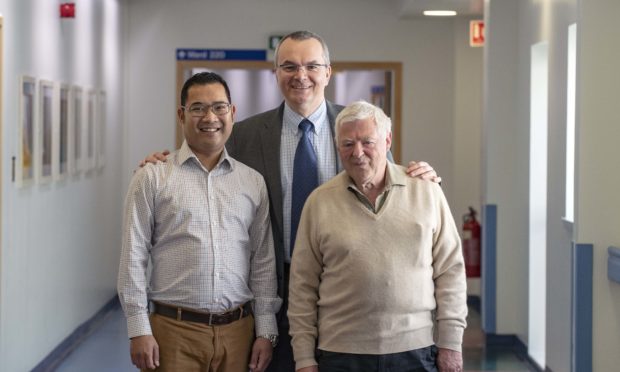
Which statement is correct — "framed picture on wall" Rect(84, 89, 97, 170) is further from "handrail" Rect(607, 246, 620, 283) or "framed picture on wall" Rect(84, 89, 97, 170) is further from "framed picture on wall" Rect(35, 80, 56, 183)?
"handrail" Rect(607, 246, 620, 283)

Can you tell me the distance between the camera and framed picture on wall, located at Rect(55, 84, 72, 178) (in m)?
7.65

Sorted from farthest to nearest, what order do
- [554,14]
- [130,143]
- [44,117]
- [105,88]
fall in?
1. [130,143]
2. [105,88]
3. [44,117]
4. [554,14]

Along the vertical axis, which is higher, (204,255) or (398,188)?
(398,188)

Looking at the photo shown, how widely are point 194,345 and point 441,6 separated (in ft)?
21.7

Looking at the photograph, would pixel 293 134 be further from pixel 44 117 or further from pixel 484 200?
pixel 484 200

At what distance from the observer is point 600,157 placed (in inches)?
197

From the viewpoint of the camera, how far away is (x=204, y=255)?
3320 mm

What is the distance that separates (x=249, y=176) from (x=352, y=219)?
16.7 inches

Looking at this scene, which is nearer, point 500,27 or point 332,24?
point 500,27

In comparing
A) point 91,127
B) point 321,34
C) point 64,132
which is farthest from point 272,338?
point 321,34

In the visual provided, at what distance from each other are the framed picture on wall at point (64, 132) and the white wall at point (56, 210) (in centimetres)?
10

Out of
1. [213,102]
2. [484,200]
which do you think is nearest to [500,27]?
[484,200]

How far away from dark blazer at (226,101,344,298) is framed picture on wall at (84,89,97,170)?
5.10 m

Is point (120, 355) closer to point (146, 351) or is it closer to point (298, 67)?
point (146, 351)
